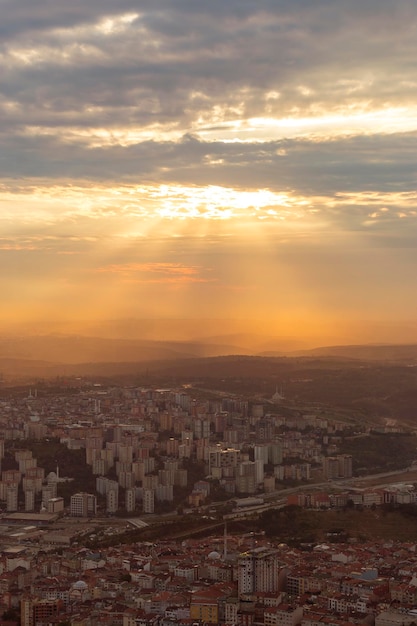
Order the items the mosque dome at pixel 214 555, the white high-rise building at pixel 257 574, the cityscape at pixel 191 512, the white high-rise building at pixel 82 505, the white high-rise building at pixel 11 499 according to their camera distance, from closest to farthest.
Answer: the cityscape at pixel 191 512 < the white high-rise building at pixel 257 574 < the mosque dome at pixel 214 555 < the white high-rise building at pixel 82 505 < the white high-rise building at pixel 11 499

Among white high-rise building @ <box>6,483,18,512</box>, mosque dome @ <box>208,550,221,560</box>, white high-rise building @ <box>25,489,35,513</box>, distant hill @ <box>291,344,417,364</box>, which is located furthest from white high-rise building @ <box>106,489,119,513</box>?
distant hill @ <box>291,344,417,364</box>

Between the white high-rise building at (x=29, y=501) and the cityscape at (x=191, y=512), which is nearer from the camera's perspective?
the cityscape at (x=191, y=512)

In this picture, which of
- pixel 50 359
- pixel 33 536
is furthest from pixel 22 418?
pixel 50 359

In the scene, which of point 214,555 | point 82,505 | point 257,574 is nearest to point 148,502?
point 82,505

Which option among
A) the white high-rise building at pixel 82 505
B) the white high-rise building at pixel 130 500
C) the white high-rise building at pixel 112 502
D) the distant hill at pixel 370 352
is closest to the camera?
the white high-rise building at pixel 82 505

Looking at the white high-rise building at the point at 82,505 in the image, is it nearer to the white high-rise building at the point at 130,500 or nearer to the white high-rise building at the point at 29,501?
the white high-rise building at the point at 130,500

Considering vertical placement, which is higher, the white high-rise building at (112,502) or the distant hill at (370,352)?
the distant hill at (370,352)

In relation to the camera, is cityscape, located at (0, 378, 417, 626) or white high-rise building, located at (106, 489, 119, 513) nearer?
cityscape, located at (0, 378, 417, 626)

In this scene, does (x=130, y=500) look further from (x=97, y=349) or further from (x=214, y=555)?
(x=97, y=349)

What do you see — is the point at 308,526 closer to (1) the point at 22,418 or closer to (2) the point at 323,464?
(2) the point at 323,464

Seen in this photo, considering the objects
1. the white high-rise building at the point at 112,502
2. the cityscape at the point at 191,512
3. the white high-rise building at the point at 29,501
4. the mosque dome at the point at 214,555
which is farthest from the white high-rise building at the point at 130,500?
the mosque dome at the point at 214,555

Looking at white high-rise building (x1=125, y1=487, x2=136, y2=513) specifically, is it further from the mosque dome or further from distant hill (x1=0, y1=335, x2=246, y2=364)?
distant hill (x1=0, y1=335, x2=246, y2=364)
